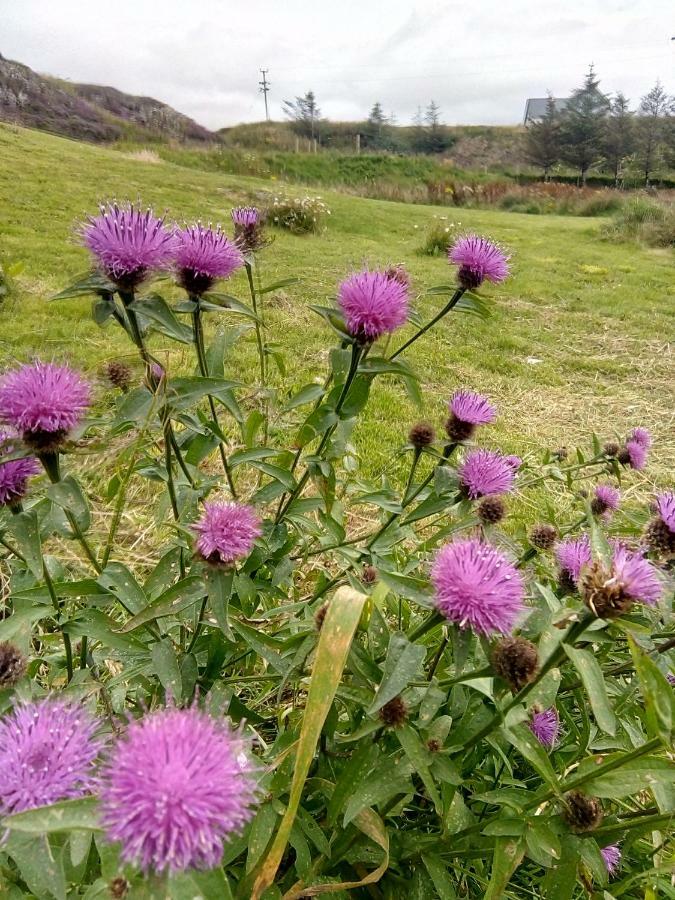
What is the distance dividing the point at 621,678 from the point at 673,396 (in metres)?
4.47

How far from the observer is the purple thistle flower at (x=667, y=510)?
127 cm

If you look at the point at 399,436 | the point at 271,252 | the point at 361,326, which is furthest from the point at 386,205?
the point at 361,326

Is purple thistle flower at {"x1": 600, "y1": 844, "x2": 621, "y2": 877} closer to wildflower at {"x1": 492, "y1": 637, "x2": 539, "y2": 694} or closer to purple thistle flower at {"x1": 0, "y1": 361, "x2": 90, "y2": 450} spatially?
wildflower at {"x1": 492, "y1": 637, "x2": 539, "y2": 694}

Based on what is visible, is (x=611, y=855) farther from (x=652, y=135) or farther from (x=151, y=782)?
(x=652, y=135)

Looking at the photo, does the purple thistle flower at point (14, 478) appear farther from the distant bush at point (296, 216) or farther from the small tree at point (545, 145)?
the small tree at point (545, 145)

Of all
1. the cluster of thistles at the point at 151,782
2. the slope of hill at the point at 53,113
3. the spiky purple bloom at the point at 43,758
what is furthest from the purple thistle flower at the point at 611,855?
the slope of hill at the point at 53,113

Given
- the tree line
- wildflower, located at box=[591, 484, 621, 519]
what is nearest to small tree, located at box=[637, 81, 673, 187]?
the tree line

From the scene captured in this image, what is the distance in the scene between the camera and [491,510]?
A: 4.62 ft

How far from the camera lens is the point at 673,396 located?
5.25m

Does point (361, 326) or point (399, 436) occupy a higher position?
point (361, 326)

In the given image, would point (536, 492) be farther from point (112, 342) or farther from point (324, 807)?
point (112, 342)

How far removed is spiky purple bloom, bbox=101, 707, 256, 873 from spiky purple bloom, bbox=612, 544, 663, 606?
60 centimetres

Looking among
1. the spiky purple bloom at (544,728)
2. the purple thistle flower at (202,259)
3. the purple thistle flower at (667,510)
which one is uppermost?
the purple thistle flower at (202,259)

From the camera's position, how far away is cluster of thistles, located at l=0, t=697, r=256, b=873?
594mm
